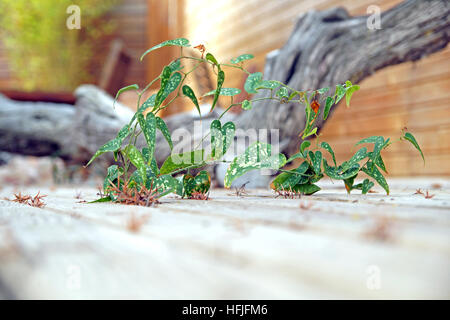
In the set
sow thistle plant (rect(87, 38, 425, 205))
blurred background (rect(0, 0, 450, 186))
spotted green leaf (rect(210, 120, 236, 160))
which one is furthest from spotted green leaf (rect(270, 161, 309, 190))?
blurred background (rect(0, 0, 450, 186))

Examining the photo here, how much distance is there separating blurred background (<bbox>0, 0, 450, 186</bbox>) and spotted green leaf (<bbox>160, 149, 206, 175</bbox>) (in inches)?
65.0

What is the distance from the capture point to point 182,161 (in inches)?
41.9

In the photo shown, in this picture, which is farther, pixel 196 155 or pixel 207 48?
pixel 207 48

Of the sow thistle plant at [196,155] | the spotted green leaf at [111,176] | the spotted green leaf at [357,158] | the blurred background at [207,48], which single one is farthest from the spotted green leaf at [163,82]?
the blurred background at [207,48]

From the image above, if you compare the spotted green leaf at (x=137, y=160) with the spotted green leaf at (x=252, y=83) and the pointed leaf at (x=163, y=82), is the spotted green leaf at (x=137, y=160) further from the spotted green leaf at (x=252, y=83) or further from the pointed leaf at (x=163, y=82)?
the spotted green leaf at (x=252, y=83)

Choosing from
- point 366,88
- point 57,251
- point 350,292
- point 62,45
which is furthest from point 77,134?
point 62,45

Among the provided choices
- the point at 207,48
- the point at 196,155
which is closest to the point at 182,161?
the point at 196,155

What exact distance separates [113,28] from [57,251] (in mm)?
6116

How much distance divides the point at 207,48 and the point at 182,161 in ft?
13.5

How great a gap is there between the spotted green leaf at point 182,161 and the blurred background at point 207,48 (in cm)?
165

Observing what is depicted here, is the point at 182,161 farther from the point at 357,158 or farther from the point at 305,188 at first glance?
the point at 357,158

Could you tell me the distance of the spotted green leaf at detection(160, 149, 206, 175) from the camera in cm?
106

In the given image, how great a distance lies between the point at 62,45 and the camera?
5.64 meters
